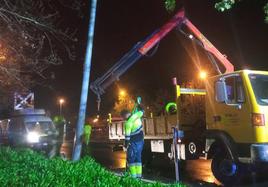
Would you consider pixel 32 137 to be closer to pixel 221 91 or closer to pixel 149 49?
pixel 149 49

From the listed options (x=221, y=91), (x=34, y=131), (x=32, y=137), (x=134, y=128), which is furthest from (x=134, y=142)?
(x=34, y=131)

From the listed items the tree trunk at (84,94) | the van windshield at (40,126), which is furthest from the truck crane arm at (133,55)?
the van windshield at (40,126)

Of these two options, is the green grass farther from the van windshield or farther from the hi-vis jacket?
the van windshield

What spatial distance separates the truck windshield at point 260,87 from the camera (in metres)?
9.65

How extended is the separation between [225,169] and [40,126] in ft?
61.0

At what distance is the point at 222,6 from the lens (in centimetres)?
705

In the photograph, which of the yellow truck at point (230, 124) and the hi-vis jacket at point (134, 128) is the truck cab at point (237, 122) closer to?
the yellow truck at point (230, 124)

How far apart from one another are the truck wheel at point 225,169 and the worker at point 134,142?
1.75m

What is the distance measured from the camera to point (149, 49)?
46.7ft

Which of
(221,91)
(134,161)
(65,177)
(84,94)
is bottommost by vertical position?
(65,177)

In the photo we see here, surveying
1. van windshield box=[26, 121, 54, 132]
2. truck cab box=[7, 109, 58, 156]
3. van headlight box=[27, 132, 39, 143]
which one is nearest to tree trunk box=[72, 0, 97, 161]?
truck cab box=[7, 109, 58, 156]

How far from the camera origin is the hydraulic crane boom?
1416 cm

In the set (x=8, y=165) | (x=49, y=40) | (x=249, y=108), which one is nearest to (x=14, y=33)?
(x=49, y=40)

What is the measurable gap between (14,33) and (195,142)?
5192mm
